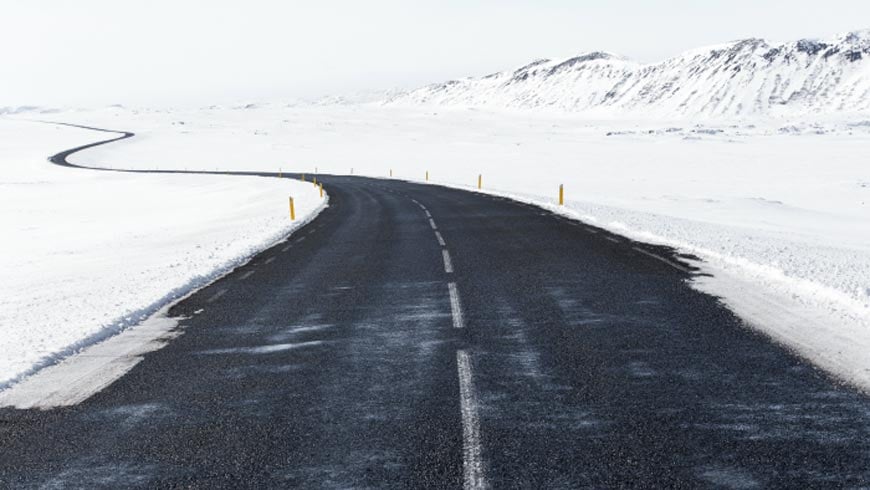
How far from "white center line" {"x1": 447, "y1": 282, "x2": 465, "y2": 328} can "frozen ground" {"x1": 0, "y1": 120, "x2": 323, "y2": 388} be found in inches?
177

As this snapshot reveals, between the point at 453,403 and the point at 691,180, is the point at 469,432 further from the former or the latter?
the point at 691,180

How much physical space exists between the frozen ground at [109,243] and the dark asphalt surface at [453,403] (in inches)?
57.1

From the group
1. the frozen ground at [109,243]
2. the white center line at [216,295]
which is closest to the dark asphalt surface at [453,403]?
the white center line at [216,295]

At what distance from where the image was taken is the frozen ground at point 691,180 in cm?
1030

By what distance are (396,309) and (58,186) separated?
60.1 meters

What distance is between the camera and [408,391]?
6.73 meters

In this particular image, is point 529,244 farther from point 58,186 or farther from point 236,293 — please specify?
point 58,186

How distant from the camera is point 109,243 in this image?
26531 mm

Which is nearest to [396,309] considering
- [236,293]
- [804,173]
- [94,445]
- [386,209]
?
[236,293]

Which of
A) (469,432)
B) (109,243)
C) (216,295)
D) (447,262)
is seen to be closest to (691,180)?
(109,243)

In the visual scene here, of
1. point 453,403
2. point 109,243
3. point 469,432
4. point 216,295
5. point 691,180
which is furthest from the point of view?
point 691,180

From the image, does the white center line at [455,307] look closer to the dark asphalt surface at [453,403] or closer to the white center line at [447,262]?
the dark asphalt surface at [453,403]

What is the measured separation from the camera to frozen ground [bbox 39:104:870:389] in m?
10.3

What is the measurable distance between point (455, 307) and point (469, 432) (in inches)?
191
